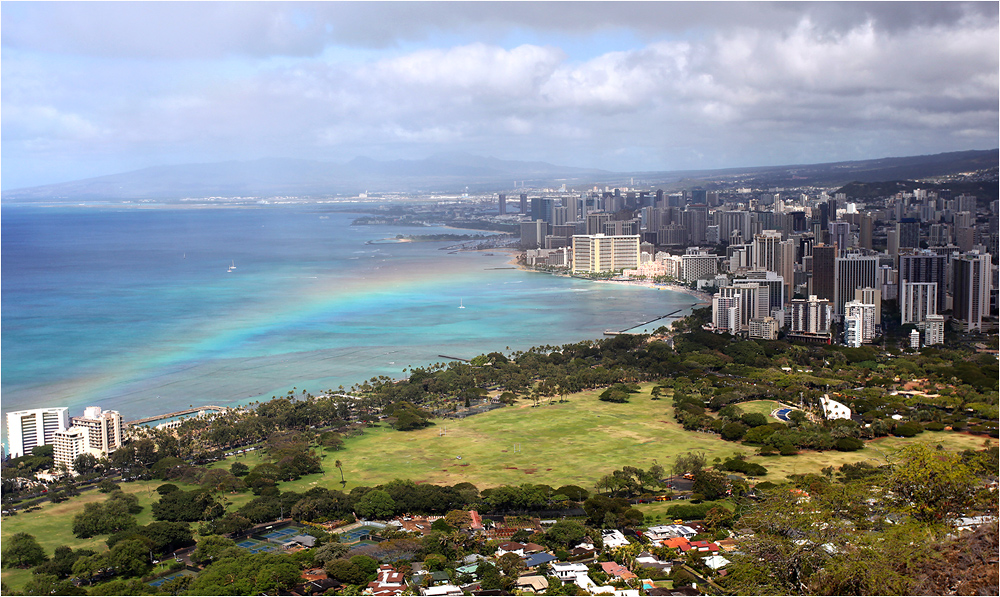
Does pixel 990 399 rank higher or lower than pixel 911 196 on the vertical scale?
lower

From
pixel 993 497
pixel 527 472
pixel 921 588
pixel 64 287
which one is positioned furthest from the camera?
pixel 64 287

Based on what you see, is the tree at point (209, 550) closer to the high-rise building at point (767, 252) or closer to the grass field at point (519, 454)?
the grass field at point (519, 454)

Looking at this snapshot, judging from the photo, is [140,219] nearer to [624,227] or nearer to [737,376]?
[624,227]

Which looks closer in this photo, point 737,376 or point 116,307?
point 737,376

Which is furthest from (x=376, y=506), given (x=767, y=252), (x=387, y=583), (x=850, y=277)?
(x=767, y=252)

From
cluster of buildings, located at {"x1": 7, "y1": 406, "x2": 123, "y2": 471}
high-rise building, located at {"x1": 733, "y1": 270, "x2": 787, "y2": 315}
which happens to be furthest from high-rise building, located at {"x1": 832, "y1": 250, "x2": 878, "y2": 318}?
cluster of buildings, located at {"x1": 7, "y1": 406, "x2": 123, "y2": 471}

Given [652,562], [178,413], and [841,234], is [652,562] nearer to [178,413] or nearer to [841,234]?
[178,413]

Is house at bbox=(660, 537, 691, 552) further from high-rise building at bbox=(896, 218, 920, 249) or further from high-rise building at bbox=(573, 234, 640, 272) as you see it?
high-rise building at bbox=(573, 234, 640, 272)

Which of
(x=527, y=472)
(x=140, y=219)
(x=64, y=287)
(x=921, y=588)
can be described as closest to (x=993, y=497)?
(x=921, y=588)
